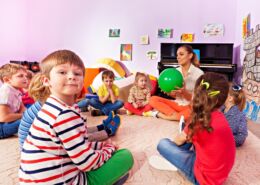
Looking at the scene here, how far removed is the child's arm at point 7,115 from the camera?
5.32ft

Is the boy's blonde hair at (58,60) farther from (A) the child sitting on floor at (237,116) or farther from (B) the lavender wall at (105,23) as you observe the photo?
(B) the lavender wall at (105,23)

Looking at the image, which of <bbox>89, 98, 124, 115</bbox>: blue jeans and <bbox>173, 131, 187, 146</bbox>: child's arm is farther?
<bbox>89, 98, 124, 115</bbox>: blue jeans

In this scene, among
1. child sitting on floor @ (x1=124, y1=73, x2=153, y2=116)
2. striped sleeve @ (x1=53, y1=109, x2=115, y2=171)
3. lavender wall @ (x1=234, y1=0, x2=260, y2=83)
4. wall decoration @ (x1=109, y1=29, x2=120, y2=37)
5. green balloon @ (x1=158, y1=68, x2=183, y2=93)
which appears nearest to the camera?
striped sleeve @ (x1=53, y1=109, x2=115, y2=171)

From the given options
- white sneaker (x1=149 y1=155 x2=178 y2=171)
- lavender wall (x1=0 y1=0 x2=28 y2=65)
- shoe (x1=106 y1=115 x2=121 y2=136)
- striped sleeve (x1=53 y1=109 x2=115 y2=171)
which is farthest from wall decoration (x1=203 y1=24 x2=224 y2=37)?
striped sleeve (x1=53 y1=109 x2=115 y2=171)

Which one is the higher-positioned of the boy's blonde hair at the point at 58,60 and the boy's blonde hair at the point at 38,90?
the boy's blonde hair at the point at 58,60

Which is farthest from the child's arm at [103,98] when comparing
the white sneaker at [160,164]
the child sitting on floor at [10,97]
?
the white sneaker at [160,164]

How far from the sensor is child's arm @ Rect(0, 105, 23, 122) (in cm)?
162

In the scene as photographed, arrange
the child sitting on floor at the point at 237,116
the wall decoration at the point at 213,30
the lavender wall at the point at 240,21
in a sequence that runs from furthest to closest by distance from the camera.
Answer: the wall decoration at the point at 213,30 → the lavender wall at the point at 240,21 → the child sitting on floor at the point at 237,116

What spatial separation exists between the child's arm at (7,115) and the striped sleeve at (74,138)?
1.12m

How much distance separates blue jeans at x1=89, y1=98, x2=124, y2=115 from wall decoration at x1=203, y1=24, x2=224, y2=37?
Answer: 199 centimetres

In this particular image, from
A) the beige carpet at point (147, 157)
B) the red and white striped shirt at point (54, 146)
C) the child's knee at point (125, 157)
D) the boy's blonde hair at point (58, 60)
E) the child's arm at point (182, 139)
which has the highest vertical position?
the boy's blonde hair at point (58, 60)

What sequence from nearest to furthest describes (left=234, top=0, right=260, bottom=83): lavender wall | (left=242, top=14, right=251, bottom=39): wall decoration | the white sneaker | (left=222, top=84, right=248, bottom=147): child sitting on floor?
the white sneaker < (left=222, top=84, right=248, bottom=147): child sitting on floor < (left=234, top=0, right=260, bottom=83): lavender wall < (left=242, top=14, right=251, bottom=39): wall decoration

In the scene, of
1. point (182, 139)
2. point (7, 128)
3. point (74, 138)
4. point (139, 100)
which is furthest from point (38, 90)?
point (139, 100)

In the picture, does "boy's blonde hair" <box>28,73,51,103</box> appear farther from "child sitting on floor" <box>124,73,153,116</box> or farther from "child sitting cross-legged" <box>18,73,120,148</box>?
"child sitting on floor" <box>124,73,153,116</box>
